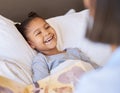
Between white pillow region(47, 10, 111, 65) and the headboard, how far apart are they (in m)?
0.20

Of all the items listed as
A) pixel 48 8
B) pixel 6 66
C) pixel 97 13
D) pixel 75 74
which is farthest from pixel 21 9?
pixel 97 13

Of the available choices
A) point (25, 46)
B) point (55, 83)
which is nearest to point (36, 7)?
point (25, 46)

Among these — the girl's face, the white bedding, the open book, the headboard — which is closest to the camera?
the open book

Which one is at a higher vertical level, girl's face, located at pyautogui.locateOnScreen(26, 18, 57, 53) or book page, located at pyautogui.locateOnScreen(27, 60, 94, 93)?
girl's face, located at pyautogui.locateOnScreen(26, 18, 57, 53)

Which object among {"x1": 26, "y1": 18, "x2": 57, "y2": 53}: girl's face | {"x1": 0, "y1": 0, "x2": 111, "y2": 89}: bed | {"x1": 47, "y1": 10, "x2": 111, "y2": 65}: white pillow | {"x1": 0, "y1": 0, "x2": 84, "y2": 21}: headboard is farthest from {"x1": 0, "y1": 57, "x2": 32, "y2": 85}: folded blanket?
{"x1": 0, "y1": 0, "x2": 84, "y2": 21}: headboard

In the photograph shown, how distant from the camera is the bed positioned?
1459 mm

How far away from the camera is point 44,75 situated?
149cm

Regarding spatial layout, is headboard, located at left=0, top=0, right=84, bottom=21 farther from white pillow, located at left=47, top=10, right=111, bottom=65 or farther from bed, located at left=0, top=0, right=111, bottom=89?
white pillow, located at left=47, top=10, right=111, bottom=65

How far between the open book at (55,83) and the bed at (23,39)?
0.20 ft

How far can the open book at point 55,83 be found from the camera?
4.32 feet

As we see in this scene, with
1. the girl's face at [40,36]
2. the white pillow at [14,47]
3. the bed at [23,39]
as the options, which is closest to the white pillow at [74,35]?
the bed at [23,39]

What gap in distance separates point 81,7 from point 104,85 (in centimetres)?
A: 159

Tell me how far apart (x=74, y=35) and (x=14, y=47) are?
1.44 feet

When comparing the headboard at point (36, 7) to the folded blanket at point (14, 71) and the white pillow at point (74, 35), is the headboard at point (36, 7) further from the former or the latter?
the folded blanket at point (14, 71)
